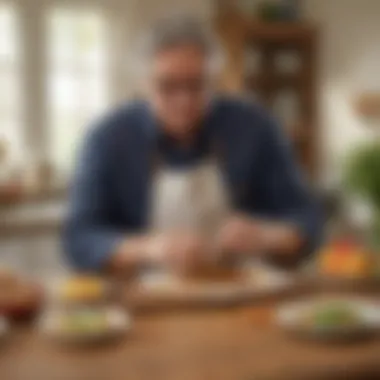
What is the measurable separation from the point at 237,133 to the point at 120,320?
688 mm

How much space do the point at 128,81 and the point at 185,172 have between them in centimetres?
126

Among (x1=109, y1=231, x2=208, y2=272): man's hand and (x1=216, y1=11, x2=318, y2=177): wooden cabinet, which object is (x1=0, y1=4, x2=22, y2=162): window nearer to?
(x1=216, y1=11, x2=318, y2=177): wooden cabinet

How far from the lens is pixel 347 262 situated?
4.85ft

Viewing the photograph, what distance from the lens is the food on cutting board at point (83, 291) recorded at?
1274 mm

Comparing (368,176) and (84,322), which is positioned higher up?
(368,176)

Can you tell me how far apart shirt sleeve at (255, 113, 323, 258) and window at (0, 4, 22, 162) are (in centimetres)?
121

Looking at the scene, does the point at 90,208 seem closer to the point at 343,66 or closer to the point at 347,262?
the point at 347,262

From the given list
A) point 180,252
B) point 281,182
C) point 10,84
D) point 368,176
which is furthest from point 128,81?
point 180,252

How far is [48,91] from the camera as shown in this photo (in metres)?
2.85

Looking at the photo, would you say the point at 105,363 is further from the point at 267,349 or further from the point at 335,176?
the point at 335,176

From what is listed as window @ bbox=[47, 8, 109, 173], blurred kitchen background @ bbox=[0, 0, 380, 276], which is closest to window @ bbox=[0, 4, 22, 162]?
blurred kitchen background @ bbox=[0, 0, 380, 276]

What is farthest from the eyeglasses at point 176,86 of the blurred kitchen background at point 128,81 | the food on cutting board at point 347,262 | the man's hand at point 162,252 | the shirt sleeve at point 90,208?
the blurred kitchen background at point 128,81

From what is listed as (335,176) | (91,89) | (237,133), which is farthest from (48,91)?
(237,133)

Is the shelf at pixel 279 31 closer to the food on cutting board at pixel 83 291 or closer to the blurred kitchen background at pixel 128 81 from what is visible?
the blurred kitchen background at pixel 128 81
